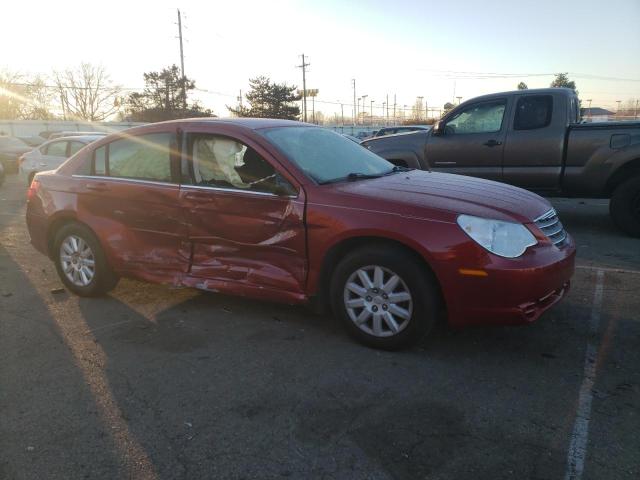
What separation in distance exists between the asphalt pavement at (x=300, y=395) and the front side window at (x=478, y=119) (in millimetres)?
3913

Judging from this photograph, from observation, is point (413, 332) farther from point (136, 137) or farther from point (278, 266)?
point (136, 137)

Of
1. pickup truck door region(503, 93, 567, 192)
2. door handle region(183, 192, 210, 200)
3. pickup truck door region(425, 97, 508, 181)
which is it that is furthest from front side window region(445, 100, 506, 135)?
door handle region(183, 192, 210, 200)

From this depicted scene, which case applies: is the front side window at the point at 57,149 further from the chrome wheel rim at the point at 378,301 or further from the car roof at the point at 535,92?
the chrome wheel rim at the point at 378,301

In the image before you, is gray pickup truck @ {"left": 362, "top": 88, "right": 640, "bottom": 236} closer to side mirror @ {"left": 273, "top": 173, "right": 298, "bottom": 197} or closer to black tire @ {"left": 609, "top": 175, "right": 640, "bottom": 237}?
black tire @ {"left": 609, "top": 175, "right": 640, "bottom": 237}

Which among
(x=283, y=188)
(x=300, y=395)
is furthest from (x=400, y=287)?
(x=283, y=188)

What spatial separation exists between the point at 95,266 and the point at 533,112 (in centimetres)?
640

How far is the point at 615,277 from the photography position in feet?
17.4

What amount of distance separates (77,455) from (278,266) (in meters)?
1.87

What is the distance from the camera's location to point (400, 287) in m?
3.54

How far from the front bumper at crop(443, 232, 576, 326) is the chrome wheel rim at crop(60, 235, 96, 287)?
3.38 metres

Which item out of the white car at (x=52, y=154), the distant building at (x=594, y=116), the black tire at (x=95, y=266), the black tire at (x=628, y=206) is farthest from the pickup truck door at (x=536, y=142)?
the white car at (x=52, y=154)

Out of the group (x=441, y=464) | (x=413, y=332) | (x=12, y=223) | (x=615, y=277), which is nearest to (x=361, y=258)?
(x=413, y=332)

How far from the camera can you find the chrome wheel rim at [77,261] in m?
4.92

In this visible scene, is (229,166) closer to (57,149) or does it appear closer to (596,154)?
(596,154)
